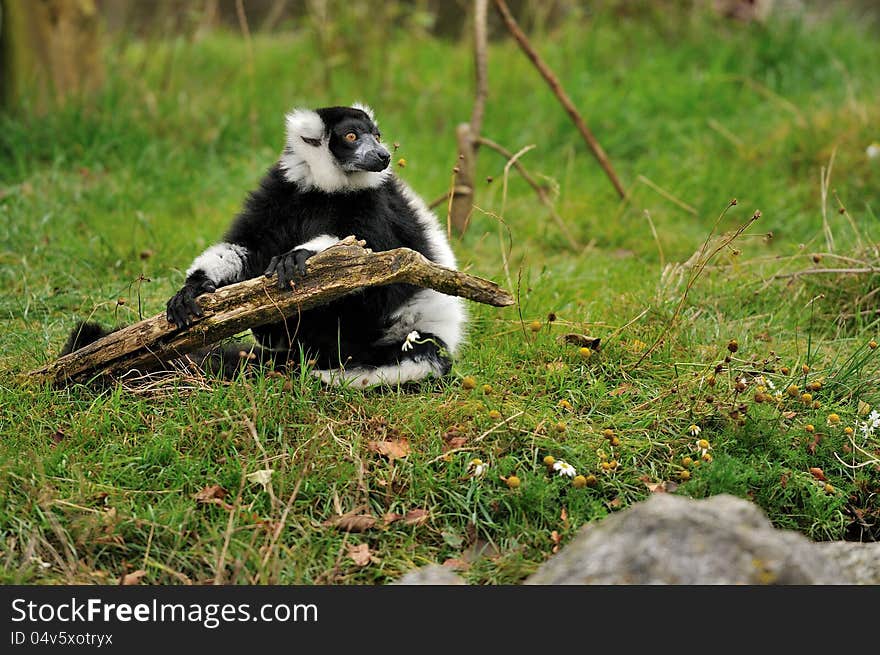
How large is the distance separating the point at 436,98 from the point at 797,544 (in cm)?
575

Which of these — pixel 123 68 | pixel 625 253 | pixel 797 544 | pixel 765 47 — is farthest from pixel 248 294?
pixel 765 47

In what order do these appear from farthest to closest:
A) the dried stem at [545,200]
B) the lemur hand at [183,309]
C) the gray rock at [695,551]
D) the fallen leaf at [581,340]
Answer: the dried stem at [545,200] < the fallen leaf at [581,340] < the lemur hand at [183,309] < the gray rock at [695,551]

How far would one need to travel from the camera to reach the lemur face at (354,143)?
382 centimetres

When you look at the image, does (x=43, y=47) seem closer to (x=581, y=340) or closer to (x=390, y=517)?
(x=581, y=340)

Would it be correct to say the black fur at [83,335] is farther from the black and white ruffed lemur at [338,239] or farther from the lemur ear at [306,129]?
the lemur ear at [306,129]

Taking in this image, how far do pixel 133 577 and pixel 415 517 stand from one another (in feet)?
3.02

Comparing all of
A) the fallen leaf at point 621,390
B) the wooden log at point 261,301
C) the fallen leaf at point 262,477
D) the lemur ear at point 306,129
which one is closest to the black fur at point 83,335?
the wooden log at point 261,301

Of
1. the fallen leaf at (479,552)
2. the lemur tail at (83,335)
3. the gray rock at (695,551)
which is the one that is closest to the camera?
the gray rock at (695,551)

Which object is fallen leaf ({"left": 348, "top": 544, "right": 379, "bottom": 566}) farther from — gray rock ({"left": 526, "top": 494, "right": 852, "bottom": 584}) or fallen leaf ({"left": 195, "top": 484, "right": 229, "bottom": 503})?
gray rock ({"left": 526, "top": 494, "right": 852, "bottom": 584})

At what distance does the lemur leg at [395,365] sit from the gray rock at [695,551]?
1.34 m

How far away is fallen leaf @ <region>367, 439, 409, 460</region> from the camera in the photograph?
342cm

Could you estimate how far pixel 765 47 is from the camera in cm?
784

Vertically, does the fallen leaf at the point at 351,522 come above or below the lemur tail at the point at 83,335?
below

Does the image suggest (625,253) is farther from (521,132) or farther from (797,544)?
(797,544)
